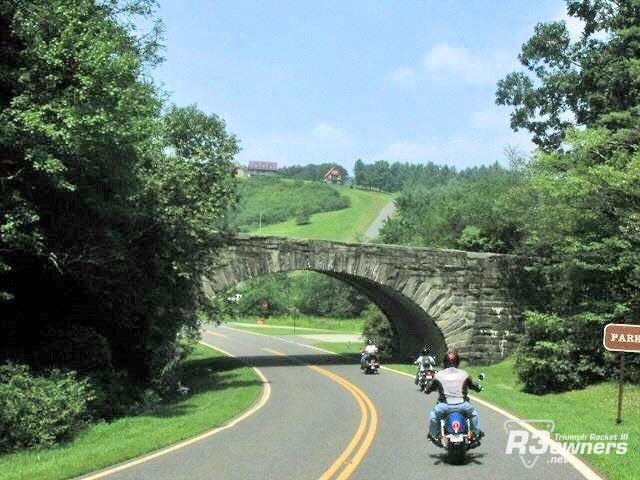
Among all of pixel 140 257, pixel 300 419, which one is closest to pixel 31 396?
pixel 300 419

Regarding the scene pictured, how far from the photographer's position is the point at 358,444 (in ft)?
35.8

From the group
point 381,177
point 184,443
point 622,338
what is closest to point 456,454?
point 184,443

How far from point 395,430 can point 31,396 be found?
285 inches

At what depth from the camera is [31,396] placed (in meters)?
13.6

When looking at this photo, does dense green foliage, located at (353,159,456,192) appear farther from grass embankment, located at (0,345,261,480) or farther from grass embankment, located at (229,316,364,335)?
grass embankment, located at (0,345,261,480)

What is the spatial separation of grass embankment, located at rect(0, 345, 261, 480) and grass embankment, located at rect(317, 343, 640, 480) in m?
6.51

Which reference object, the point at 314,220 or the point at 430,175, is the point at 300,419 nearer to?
the point at 314,220

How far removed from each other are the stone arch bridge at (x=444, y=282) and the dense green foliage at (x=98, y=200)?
626 cm

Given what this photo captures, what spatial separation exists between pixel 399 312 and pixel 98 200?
892 inches

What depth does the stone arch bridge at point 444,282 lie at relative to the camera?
28281mm

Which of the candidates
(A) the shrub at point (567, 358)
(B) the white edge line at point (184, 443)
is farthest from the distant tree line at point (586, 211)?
(B) the white edge line at point (184, 443)

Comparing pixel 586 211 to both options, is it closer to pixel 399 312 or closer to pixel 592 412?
pixel 592 412

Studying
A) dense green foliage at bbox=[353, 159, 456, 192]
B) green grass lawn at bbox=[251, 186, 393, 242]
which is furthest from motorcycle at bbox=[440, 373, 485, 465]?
dense green foliage at bbox=[353, 159, 456, 192]

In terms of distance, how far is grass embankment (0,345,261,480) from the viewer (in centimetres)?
986
